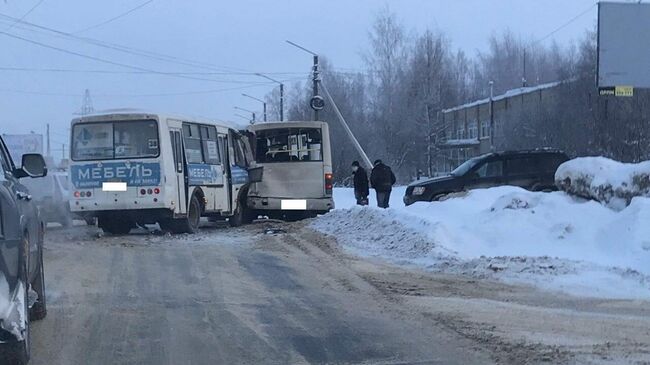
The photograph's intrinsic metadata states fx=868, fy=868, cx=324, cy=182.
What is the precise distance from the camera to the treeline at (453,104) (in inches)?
1695

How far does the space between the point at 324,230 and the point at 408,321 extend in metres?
9.99

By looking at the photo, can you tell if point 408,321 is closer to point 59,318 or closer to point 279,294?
point 279,294

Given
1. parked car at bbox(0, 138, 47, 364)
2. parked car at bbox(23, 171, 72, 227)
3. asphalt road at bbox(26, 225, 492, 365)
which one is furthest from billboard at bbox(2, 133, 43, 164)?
parked car at bbox(0, 138, 47, 364)

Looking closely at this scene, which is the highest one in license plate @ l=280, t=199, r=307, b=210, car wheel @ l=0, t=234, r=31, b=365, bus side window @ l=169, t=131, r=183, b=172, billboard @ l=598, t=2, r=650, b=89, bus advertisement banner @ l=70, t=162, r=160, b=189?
billboard @ l=598, t=2, r=650, b=89

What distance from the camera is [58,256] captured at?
14086 mm


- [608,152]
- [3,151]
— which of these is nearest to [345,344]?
[3,151]

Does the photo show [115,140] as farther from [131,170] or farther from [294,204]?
[294,204]

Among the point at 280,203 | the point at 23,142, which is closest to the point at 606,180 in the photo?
the point at 280,203

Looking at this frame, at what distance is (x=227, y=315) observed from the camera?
8.75 meters

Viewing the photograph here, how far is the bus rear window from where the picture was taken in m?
23.9

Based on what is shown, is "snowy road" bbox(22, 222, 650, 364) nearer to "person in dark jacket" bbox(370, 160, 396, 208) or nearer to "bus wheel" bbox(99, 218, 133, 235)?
"bus wheel" bbox(99, 218, 133, 235)

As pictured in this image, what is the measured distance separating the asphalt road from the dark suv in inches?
386

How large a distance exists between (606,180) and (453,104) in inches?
2343

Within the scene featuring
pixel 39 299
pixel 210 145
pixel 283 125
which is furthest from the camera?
pixel 283 125
